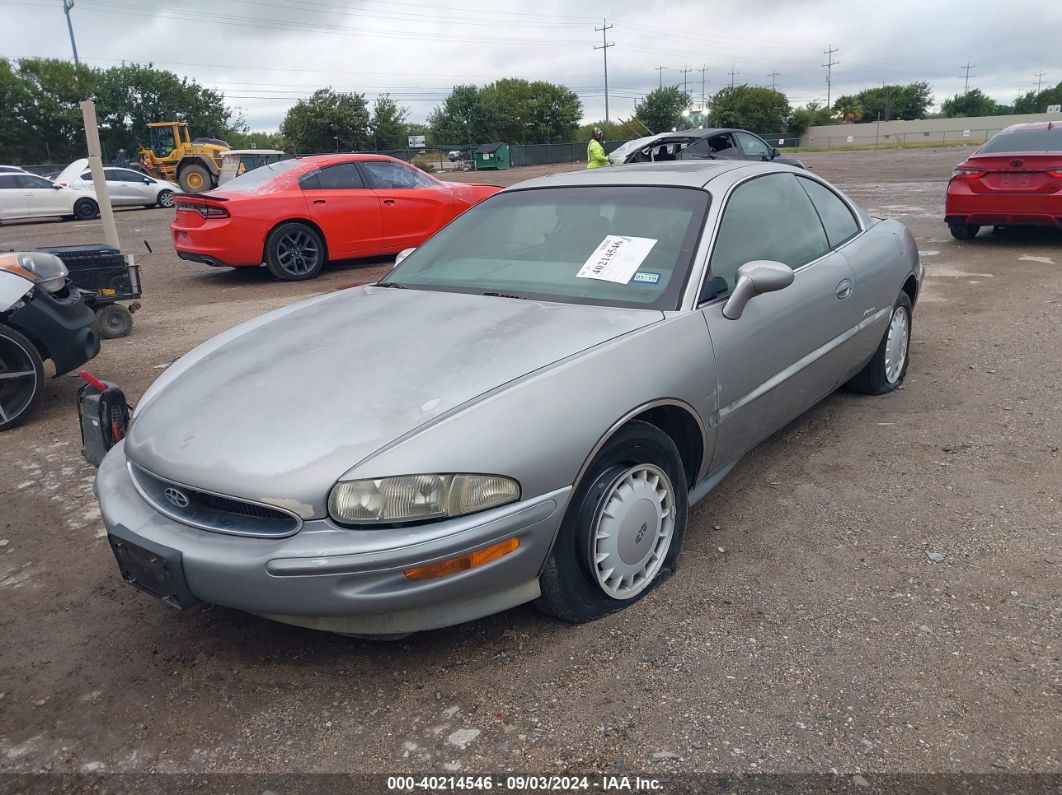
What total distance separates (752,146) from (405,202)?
7935 millimetres

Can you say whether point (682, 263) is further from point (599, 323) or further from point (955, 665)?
point (955, 665)

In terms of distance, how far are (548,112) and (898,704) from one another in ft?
265

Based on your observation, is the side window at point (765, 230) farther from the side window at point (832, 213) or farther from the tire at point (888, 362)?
the tire at point (888, 362)

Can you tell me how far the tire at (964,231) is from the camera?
10.0m

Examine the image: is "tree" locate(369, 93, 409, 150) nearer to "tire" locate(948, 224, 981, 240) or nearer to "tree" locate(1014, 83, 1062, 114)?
"tire" locate(948, 224, 981, 240)

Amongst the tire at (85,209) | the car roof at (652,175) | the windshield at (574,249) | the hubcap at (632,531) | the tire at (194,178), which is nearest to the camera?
the hubcap at (632,531)

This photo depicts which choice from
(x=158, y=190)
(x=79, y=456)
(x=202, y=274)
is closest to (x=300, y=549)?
(x=79, y=456)

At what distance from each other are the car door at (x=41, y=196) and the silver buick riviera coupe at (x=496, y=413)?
19.6 m

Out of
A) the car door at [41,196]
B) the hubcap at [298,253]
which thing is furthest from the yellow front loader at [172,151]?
the hubcap at [298,253]

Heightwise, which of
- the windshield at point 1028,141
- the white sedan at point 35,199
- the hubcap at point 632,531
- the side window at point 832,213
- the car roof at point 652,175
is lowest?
the hubcap at point 632,531

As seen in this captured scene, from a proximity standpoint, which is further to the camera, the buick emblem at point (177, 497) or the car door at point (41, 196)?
the car door at point (41, 196)

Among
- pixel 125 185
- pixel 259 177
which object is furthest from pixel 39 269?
pixel 125 185

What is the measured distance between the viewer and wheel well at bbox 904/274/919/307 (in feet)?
15.6

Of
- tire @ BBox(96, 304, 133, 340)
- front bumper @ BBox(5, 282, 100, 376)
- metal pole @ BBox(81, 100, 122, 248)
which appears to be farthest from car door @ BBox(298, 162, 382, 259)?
front bumper @ BBox(5, 282, 100, 376)
